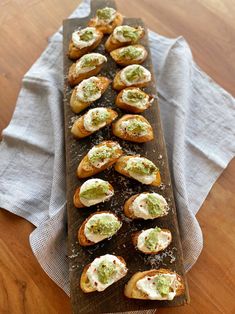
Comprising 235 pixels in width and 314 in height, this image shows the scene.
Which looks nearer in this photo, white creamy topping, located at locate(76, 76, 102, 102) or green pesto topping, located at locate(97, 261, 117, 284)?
green pesto topping, located at locate(97, 261, 117, 284)

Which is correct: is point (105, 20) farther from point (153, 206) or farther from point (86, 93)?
point (153, 206)

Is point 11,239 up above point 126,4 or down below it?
below

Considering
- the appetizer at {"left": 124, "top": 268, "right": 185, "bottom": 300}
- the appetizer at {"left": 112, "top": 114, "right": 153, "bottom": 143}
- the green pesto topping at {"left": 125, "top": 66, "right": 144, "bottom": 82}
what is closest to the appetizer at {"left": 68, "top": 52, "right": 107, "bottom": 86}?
the green pesto topping at {"left": 125, "top": 66, "right": 144, "bottom": 82}

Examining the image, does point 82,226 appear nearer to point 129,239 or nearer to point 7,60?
point 129,239

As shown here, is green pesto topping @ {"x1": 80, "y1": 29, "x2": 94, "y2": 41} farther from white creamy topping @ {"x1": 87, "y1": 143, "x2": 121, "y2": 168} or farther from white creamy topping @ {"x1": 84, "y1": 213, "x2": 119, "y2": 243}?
white creamy topping @ {"x1": 84, "y1": 213, "x2": 119, "y2": 243}

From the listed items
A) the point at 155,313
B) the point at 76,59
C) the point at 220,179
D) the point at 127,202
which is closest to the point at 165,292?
the point at 155,313

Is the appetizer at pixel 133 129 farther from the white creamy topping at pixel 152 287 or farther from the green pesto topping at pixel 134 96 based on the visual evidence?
the white creamy topping at pixel 152 287
